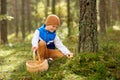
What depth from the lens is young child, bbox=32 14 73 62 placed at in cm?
723

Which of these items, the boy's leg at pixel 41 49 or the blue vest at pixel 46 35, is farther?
the blue vest at pixel 46 35

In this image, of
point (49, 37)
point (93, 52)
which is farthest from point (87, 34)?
point (49, 37)

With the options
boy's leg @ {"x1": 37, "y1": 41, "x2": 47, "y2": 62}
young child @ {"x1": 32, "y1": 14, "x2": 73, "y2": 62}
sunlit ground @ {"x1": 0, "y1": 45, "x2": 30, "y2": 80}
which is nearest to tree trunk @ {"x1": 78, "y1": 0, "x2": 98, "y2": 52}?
young child @ {"x1": 32, "y1": 14, "x2": 73, "y2": 62}

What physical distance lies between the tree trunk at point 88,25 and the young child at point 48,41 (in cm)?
51

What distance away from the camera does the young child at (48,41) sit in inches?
285

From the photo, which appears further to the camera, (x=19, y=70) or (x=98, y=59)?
(x=19, y=70)

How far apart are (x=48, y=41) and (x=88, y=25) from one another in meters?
1.19

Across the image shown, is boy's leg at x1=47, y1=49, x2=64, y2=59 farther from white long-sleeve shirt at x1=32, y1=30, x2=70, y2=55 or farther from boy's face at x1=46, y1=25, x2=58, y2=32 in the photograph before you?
boy's face at x1=46, y1=25, x2=58, y2=32

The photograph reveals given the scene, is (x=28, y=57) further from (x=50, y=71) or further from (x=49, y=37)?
(x=50, y=71)

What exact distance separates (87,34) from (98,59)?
884mm

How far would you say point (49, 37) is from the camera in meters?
7.52

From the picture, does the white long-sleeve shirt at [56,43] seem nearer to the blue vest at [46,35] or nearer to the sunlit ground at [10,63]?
the blue vest at [46,35]

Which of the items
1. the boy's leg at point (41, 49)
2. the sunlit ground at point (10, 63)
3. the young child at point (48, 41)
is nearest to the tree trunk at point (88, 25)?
the young child at point (48, 41)

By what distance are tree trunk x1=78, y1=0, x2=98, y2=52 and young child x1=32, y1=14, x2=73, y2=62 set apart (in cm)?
51
